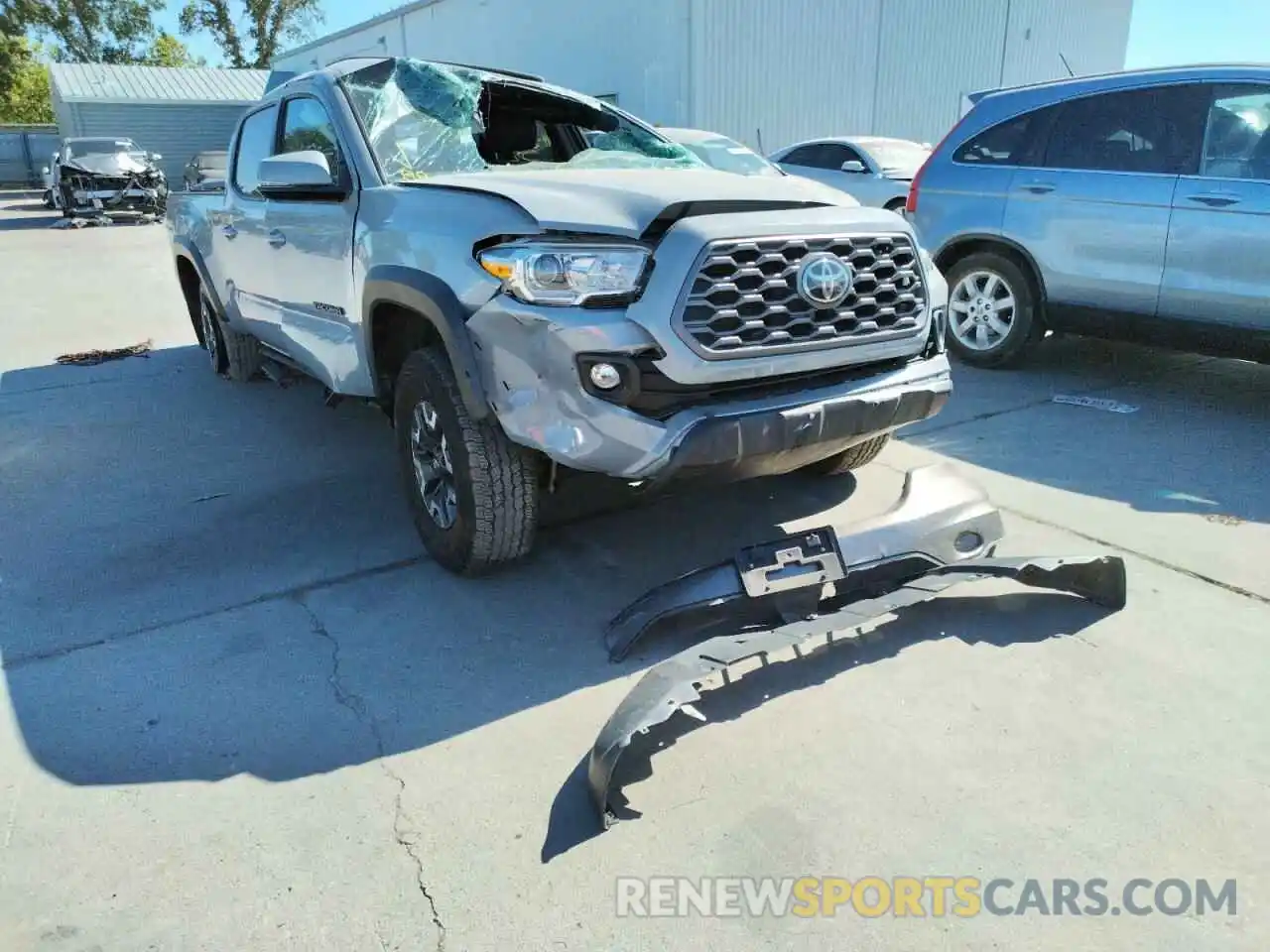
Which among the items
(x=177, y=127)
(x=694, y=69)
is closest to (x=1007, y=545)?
(x=694, y=69)

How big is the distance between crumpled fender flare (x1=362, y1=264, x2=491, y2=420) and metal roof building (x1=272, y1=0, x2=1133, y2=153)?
16.5m

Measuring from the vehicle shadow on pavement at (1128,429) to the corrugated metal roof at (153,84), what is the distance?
116 ft

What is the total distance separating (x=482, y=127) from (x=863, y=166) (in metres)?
8.03

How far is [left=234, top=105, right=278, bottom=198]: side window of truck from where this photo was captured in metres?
5.02

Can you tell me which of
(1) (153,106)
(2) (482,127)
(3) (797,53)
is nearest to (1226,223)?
(2) (482,127)

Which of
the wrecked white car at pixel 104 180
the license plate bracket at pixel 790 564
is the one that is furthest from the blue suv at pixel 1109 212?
the wrecked white car at pixel 104 180

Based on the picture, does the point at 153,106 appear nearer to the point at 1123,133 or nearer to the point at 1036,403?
the point at 1123,133

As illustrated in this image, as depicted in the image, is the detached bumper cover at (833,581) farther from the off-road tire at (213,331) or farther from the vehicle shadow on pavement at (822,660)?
the off-road tire at (213,331)

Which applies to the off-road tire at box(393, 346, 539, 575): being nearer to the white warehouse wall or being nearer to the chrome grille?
the chrome grille

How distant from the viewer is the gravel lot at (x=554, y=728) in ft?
6.80

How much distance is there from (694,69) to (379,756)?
17899mm

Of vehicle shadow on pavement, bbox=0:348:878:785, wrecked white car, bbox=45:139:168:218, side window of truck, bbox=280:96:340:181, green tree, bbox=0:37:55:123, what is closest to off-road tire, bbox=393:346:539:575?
vehicle shadow on pavement, bbox=0:348:878:785

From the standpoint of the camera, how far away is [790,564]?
118 inches

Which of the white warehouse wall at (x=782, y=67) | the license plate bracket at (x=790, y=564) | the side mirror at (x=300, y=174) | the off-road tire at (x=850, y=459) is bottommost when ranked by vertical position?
the off-road tire at (x=850, y=459)
